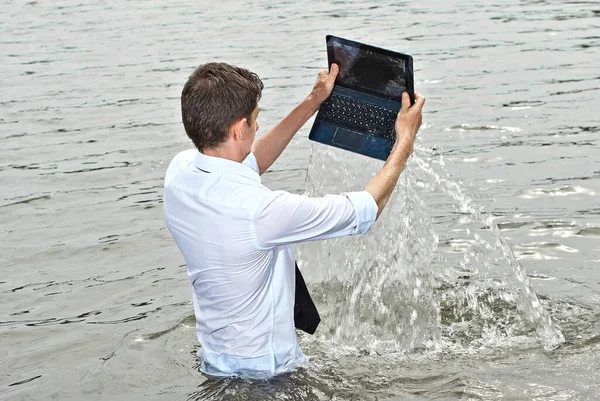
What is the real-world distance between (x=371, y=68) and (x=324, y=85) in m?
0.33

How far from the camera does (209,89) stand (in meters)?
4.42

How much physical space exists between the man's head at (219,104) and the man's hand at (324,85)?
807 mm

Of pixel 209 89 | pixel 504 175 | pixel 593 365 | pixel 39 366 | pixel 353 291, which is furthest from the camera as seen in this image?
pixel 504 175

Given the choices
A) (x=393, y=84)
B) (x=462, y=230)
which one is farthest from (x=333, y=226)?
(x=462, y=230)

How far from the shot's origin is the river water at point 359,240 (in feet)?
18.9

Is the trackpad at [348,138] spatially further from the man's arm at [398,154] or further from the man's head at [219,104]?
the man's head at [219,104]

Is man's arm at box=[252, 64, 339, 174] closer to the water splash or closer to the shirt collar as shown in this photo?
the shirt collar

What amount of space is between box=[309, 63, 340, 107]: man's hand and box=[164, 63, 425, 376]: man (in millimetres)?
537

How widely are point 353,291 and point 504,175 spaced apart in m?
3.20

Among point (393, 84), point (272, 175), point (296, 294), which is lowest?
point (272, 175)

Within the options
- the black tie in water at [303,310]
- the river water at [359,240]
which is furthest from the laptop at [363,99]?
the river water at [359,240]

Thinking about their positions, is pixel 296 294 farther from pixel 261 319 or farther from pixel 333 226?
pixel 333 226

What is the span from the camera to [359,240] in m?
7.21

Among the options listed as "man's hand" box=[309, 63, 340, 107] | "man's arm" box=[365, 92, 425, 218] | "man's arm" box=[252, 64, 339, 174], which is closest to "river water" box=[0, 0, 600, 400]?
"man's arm" box=[365, 92, 425, 218]
